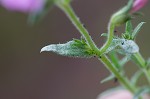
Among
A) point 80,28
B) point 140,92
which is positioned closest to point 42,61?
point 140,92

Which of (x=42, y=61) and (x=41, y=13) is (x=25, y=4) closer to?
(x=41, y=13)

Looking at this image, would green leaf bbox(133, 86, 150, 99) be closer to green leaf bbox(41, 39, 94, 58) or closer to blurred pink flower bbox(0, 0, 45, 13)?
green leaf bbox(41, 39, 94, 58)

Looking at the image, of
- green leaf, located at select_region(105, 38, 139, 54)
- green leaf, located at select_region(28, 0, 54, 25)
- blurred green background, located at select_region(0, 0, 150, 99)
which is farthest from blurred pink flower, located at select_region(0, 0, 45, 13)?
blurred green background, located at select_region(0, 0, 150, 99)

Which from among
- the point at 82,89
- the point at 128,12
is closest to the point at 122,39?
the point at 128,12

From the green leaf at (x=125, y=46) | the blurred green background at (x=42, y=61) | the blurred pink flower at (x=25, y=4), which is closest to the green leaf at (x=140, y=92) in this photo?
the green leaf at (x=125, y=46)

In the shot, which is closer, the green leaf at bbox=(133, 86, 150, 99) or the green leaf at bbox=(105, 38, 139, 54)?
the green leaf at bbox=(105, 38, 139, 54)

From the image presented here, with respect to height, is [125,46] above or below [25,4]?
below

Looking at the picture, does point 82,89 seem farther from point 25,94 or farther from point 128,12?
point 128,12
